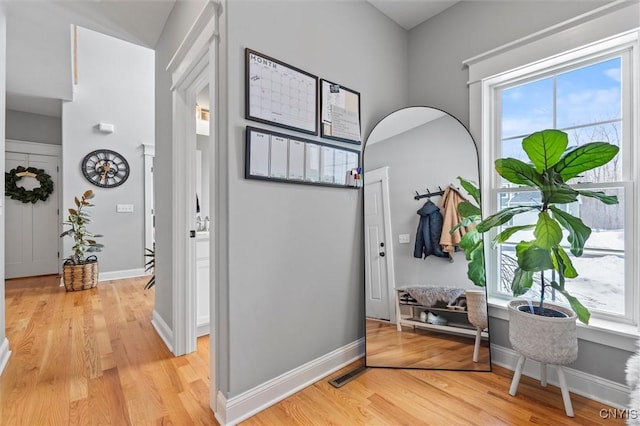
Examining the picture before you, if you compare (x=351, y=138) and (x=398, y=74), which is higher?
(x=398, y=74)

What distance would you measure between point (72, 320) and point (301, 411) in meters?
2.62

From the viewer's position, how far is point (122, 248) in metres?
4.82

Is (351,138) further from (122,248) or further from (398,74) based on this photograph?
(122,248)

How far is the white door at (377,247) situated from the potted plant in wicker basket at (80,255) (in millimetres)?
3950

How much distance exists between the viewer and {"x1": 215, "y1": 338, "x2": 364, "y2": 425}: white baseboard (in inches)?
58.1

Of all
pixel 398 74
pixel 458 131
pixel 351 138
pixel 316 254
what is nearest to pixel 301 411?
pixel 316 254

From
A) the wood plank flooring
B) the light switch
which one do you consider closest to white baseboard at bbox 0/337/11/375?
the wood plank flooring

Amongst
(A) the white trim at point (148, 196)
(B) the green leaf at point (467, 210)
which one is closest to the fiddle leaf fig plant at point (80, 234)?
(A) the white trim at point (148, 196)

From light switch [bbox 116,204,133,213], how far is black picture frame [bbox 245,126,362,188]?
4.29m

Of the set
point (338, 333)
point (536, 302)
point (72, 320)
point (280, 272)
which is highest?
point (280, 272)

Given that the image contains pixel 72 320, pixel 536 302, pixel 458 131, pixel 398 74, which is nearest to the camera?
pixel 536 302

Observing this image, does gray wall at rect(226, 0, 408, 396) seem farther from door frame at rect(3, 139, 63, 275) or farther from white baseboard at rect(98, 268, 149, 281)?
door frame at rect(3, 139, 63, 275)

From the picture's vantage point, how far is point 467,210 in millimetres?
1978

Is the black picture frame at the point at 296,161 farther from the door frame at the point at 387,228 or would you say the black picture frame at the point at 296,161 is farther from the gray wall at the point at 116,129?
the gray wall at the point at 116,129
